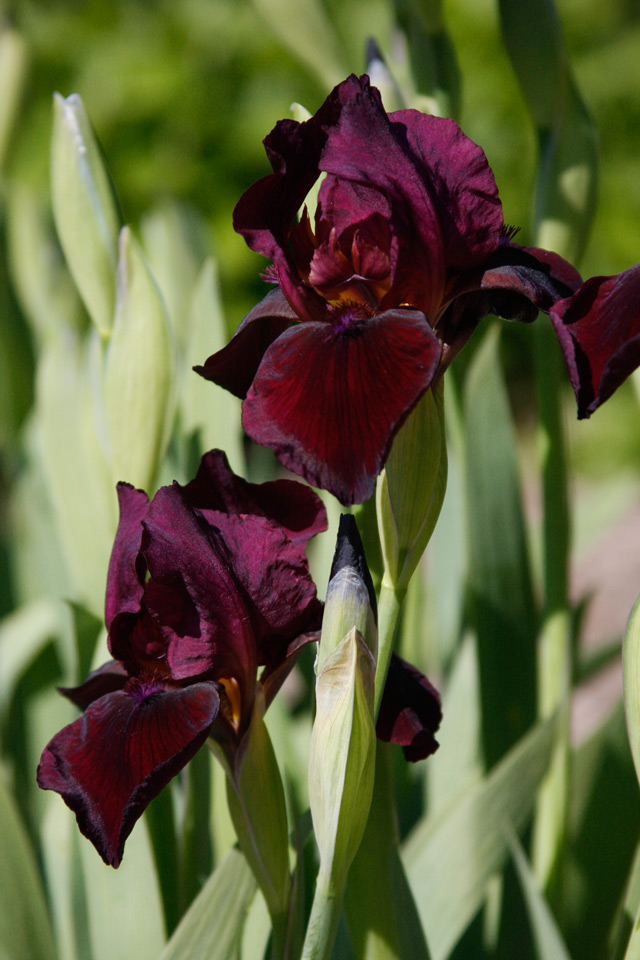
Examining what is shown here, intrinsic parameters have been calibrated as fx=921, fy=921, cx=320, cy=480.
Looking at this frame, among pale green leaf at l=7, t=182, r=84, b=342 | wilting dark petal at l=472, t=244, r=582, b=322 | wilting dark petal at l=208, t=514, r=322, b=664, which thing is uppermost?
pale green leaf at l=7, t=182, r=84, b=342

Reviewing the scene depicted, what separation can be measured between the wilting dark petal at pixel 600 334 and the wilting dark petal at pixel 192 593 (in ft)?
0.58

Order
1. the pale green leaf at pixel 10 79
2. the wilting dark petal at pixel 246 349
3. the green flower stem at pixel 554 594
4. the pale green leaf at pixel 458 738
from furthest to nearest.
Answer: the pale green leaf at pixel 10 79 < the pale green leaf at pixel 458 738 < the green flower stem at pixel 554 594 < the wilting dark petal at pixel 246 349

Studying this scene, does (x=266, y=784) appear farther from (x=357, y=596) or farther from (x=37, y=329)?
(x=37, y=329)

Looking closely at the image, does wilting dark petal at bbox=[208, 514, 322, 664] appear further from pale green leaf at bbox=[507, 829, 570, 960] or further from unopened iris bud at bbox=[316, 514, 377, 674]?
pale green leaf at bbox=[507, 829, 570, 960]

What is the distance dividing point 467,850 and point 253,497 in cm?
28

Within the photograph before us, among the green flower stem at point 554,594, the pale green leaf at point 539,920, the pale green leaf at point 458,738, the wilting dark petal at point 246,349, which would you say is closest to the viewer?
the wilting dark petal at point 246,349

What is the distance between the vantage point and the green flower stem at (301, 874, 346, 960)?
38cm

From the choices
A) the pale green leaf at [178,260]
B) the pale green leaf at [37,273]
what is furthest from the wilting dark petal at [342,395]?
the pale green leaf at [37,273]

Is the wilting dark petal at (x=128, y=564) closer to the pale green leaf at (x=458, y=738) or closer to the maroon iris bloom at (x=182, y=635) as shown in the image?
the maroon iris bloom at (x=182, y=635)

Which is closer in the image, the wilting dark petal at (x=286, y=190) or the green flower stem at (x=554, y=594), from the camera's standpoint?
the wilting dark petal at (x=286, y=190)

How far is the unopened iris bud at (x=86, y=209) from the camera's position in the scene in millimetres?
608

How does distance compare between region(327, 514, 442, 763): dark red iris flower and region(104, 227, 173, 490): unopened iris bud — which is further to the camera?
region(104, 227, 173, 490): unopened iris bud

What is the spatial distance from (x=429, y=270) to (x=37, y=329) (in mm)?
1005

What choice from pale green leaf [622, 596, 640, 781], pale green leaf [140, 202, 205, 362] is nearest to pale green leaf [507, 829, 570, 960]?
pale green leaf [622, 596, 640, 781]
